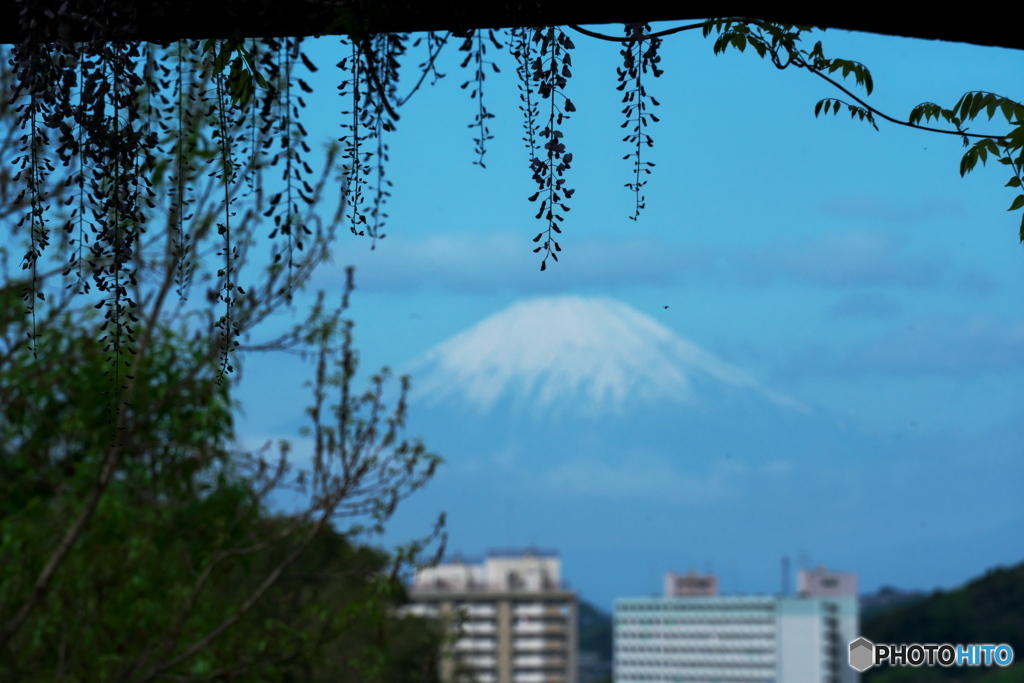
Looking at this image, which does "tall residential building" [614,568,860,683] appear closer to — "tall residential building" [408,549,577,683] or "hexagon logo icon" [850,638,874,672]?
"tall residential building" [408,549,577,683]

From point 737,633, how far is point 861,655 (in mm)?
100760

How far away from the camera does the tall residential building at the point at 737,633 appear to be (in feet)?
296

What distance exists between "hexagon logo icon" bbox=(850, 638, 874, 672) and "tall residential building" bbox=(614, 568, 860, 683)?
270 ft

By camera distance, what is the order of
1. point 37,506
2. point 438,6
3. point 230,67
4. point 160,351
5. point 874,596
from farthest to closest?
point 874,596, point 160,351, point 37,506, point 230,67, point 438,6

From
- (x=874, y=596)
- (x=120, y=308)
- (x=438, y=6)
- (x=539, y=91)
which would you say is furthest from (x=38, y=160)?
(x=874, y=596)

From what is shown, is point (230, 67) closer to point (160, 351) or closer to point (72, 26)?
point (72, 26)

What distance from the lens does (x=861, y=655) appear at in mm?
6488

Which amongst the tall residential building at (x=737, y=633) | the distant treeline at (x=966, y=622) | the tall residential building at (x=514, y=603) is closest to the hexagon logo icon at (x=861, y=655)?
the distant treeline at (x=966, y=622)

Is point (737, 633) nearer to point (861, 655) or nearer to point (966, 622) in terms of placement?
point (966, 622)

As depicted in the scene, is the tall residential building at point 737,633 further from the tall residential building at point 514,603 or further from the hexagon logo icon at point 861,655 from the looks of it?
the hexagon logo icon at point 861,655

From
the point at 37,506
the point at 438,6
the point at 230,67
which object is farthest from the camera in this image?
the point at 37,506

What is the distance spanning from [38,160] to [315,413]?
381cm

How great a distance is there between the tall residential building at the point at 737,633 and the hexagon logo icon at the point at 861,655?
8219cm

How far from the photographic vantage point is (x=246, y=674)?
17.2 ft
